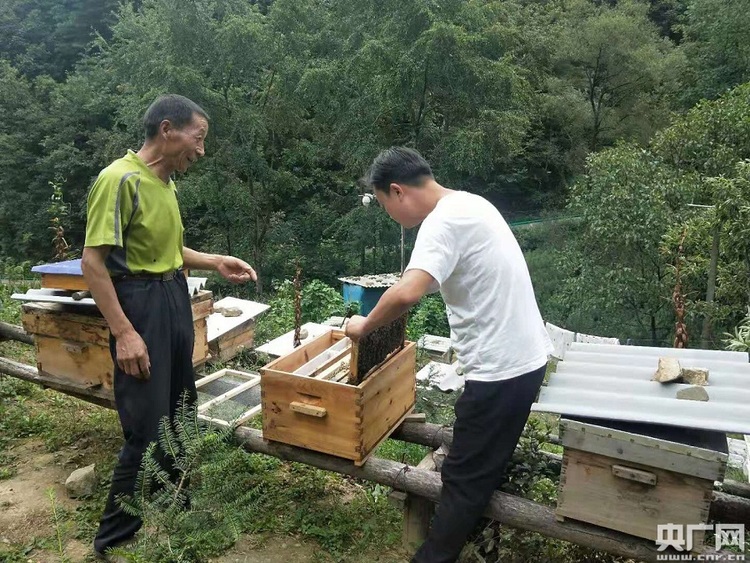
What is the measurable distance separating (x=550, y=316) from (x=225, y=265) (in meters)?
9.75

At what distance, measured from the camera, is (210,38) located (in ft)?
44.9

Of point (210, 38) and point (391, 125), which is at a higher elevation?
point (210, 38)

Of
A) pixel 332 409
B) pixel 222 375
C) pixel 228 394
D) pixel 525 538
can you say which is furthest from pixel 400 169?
pixel 222 375

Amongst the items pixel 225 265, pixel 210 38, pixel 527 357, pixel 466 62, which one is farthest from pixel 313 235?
pixel 527 357

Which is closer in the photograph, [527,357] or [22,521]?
[527,357]

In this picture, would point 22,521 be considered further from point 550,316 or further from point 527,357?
point 550,316

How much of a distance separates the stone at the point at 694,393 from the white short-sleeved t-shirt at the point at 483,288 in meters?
0.52

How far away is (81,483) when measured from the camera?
3.29m

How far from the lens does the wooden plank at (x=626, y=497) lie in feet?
6.61

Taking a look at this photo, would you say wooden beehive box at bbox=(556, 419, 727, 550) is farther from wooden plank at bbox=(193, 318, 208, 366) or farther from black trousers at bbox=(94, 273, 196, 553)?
wooden plank at bbox=(193, 318, 208, 366)

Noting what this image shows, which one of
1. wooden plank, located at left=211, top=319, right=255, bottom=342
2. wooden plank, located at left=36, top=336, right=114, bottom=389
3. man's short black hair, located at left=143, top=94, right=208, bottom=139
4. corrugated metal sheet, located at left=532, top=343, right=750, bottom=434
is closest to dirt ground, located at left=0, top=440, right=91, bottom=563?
wooden plank, located at left=36, top=336, right=114, bottom=389

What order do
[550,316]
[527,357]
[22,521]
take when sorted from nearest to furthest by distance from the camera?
[527,357] < [22,521] < [550,316]

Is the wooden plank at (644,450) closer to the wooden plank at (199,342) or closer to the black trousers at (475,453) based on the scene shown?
the black trousers at (475,453)

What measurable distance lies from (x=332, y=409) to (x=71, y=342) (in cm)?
174
